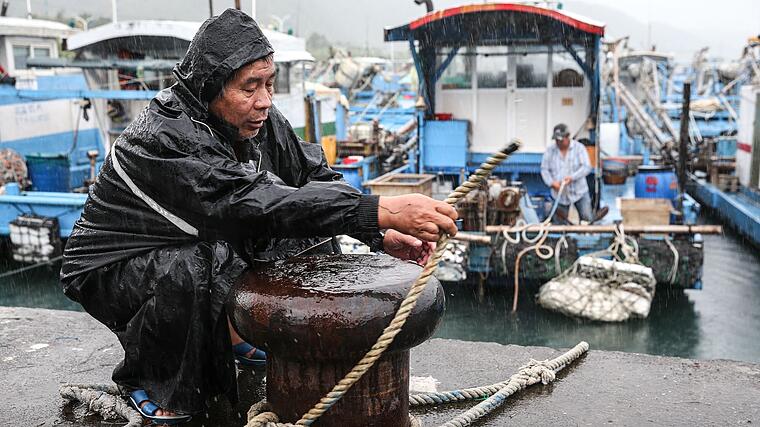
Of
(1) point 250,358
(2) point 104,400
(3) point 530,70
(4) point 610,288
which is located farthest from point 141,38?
(2) point 104,400

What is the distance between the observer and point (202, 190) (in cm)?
236

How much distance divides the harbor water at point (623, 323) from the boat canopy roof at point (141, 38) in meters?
3.82

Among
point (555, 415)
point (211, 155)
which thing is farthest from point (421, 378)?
point (211, 155)

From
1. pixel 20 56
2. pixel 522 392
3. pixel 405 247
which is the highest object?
pixel 20 56

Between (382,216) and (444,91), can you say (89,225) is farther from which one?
(444,91)

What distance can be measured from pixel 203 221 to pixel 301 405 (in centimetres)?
69

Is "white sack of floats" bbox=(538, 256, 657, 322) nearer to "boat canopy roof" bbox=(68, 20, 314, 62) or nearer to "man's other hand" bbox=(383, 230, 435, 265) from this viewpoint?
"boat canopy roof" bbox=(68, 20, 314, 62)

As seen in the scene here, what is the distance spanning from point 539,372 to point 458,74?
33.5 feet

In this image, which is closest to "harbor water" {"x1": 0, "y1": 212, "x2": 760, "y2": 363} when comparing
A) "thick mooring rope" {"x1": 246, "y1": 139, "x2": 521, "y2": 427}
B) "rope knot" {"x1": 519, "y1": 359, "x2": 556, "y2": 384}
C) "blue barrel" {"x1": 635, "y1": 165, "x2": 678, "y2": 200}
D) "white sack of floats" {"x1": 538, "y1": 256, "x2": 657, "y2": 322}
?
"white sack of floats" {"x1": 538, "y1": 256, "x2": 657, "y2": 322}

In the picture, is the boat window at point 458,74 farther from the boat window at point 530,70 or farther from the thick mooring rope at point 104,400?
the thick mooring rope at point 104,400

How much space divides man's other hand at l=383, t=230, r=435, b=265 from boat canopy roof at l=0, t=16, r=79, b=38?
13.4m

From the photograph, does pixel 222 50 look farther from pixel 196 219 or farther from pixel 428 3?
pixel 428 3

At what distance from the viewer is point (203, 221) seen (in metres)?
2.42

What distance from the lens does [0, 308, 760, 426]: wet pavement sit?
2990mm
